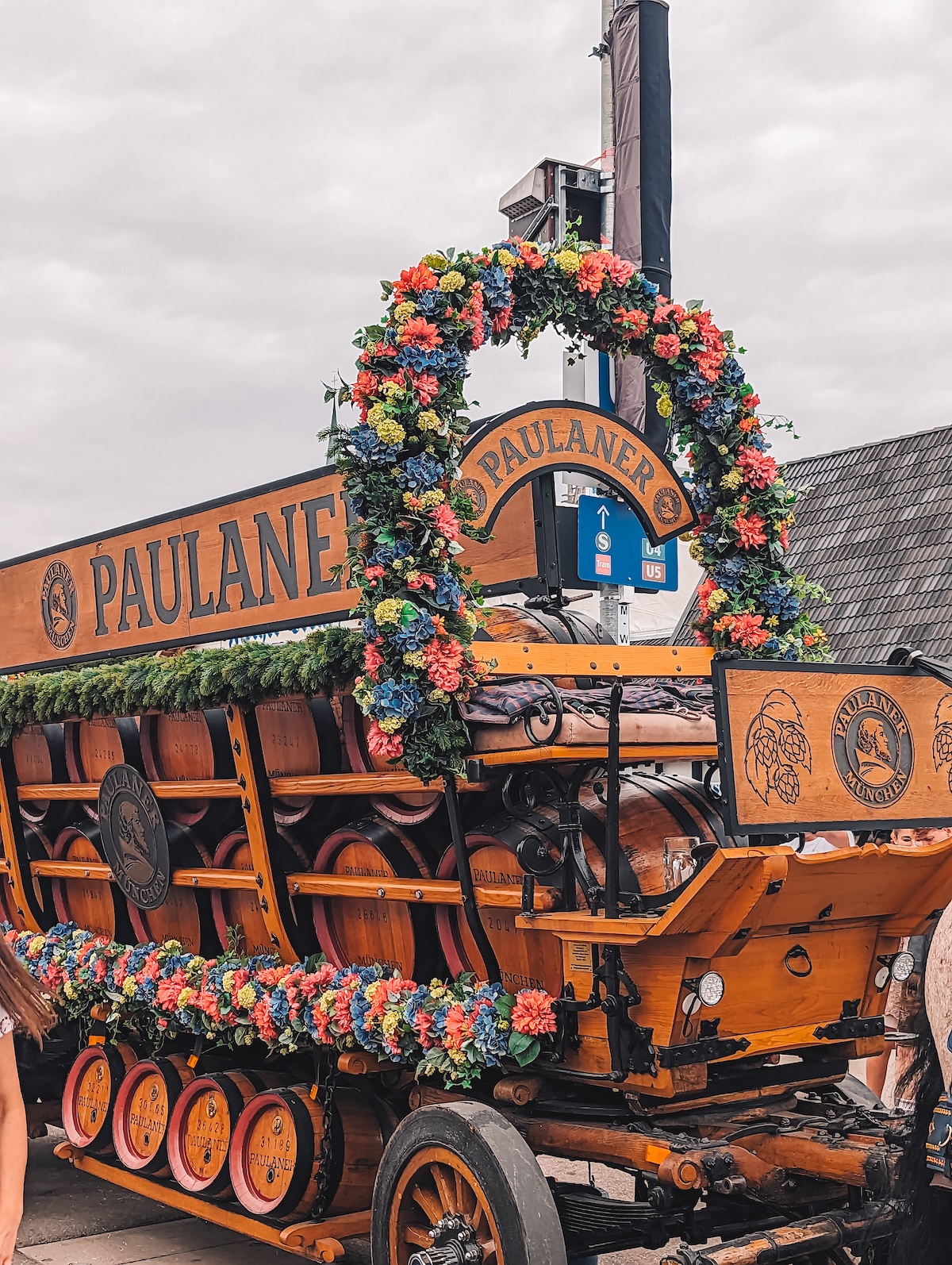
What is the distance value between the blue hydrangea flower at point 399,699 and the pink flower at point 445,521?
468 millimetres

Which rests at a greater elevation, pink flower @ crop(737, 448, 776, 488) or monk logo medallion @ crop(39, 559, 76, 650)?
pink flower @ crop(737, 448, 776, 488)

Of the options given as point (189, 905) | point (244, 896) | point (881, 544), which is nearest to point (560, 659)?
point (244, 896)

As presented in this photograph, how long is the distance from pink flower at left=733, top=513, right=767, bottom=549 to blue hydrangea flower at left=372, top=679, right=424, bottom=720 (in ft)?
5.46

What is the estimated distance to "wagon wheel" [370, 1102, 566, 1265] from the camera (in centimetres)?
356

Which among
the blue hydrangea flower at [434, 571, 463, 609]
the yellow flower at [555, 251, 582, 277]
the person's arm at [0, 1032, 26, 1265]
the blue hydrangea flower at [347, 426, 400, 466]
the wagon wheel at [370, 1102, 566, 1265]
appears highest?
the yellow flower at [555, 251, 582, 277]

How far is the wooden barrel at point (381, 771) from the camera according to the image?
4.47 metres

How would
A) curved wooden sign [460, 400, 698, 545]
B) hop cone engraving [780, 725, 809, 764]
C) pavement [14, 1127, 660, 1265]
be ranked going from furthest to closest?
pavement [14, 1127, 660, 1265] < curved wooden sign [460, 400, 698, 545] < hop cone engraving [780, 725, 809, 764]

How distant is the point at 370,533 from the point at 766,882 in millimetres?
1557

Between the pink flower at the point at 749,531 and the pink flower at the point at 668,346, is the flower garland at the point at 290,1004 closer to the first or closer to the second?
the pink flower at the point at 749,531

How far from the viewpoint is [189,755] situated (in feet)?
18.0

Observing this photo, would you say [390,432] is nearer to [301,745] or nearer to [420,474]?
[420,474]

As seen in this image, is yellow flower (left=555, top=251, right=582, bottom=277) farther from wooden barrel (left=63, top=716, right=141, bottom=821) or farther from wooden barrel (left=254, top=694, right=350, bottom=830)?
wooden barrel (left=63, top=716, right=141, bottom=821)

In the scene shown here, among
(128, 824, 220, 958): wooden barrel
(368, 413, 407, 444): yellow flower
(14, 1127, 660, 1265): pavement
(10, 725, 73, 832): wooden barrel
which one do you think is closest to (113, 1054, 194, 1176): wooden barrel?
(14, 1127, 660, 1265): pavement

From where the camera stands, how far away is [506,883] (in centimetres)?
416
